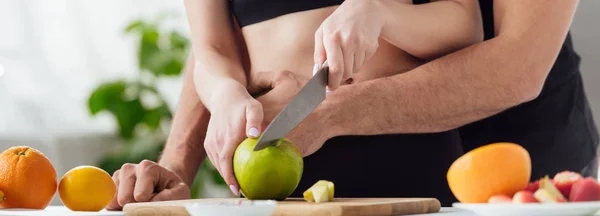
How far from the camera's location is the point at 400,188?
1645mm

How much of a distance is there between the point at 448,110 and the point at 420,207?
0.46 m

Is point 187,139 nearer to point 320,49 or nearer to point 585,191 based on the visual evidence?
point 320,49

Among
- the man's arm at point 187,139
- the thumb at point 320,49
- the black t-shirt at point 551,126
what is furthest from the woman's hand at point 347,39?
the black t-shirt at point 551,126

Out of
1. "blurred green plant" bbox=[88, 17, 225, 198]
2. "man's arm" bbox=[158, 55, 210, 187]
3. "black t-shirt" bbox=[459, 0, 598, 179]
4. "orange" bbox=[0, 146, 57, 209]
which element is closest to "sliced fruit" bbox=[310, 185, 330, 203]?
"orange" bbox=[0, 146, 57, 209]

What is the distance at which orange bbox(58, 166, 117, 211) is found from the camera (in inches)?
50.6

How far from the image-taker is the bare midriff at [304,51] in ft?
5.37

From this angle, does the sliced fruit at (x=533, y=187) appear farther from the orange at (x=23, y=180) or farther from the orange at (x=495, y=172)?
the orange at (x=23, y=180)

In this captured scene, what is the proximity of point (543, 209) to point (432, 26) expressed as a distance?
754 mm

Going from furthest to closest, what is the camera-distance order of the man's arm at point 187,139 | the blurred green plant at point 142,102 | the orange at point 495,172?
1. the blurred green plant at point 142,102
2. the man's arm at point 187,139
3. the orange at point 495,172

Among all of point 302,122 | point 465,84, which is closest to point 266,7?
point 302,122

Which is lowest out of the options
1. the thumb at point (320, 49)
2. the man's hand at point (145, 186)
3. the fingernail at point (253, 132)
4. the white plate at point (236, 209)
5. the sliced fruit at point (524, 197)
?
the man's hand at point (145, 186)

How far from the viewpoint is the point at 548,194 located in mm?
881

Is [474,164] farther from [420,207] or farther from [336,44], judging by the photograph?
[336,44]

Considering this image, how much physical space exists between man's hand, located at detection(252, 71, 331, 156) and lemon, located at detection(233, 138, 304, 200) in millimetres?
161
